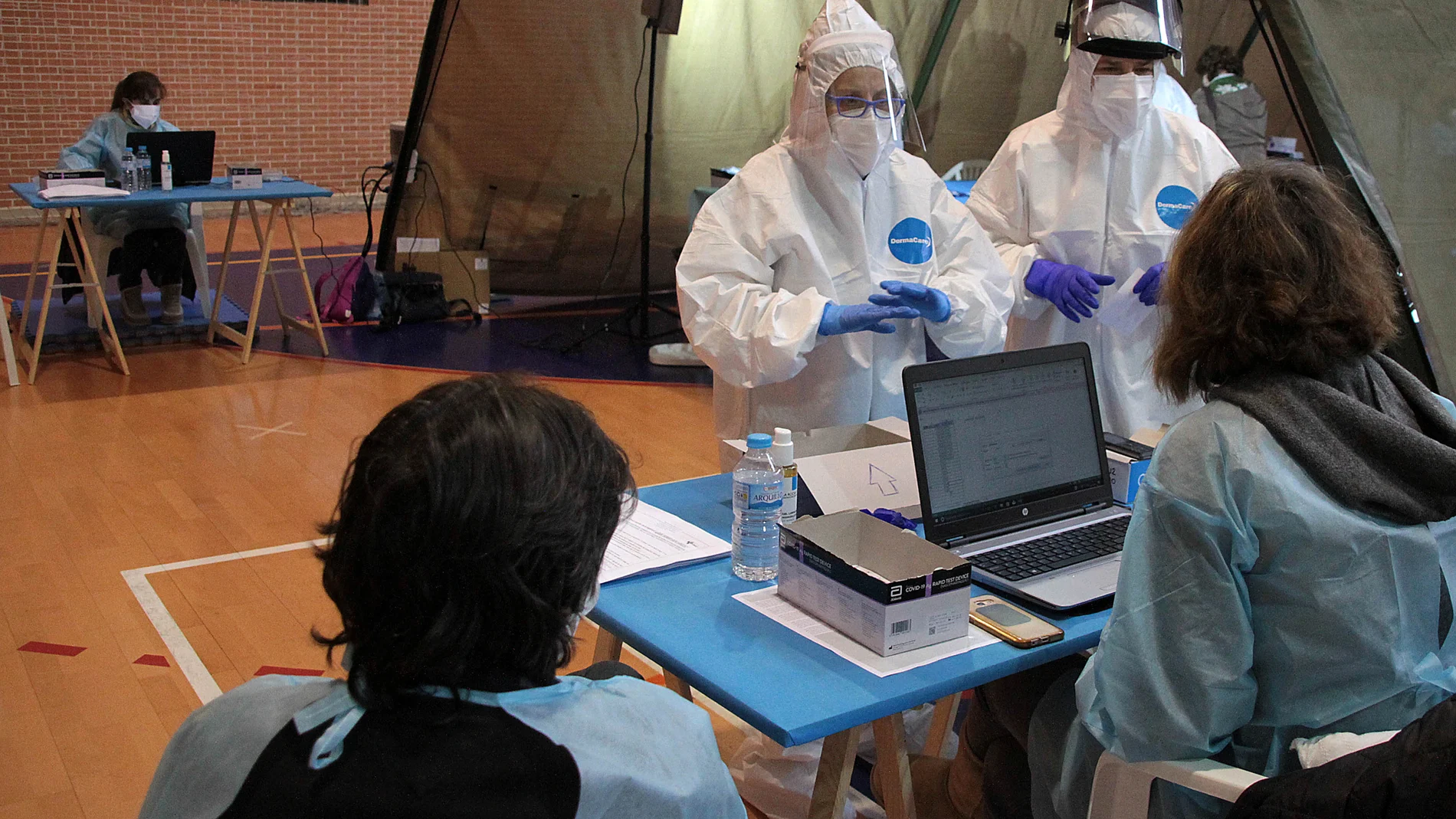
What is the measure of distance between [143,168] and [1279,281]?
527 cm

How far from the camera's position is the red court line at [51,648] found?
9.54 feet

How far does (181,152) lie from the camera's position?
18.2 ft

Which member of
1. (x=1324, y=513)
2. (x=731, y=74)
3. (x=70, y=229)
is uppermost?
(x=731, y=74)

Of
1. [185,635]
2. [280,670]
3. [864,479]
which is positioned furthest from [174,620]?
[864,479]

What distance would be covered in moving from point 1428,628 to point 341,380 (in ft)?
15.6

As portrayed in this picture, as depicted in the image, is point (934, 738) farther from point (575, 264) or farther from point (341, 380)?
point (575, 264)

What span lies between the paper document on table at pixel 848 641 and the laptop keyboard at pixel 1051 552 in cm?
18

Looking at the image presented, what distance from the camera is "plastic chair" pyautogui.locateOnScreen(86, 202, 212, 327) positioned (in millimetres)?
5984

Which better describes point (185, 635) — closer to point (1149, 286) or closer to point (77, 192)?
point (1149, 286)

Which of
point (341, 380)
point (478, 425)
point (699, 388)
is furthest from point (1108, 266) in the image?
point (341, 380)

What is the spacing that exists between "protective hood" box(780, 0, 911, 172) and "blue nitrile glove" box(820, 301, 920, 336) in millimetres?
325

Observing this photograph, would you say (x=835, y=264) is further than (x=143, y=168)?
No

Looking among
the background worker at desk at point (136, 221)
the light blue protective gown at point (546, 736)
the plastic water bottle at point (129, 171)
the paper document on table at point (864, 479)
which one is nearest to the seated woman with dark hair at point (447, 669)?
the light blue protective gown at point (546, 736)

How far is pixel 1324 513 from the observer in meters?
1.31
